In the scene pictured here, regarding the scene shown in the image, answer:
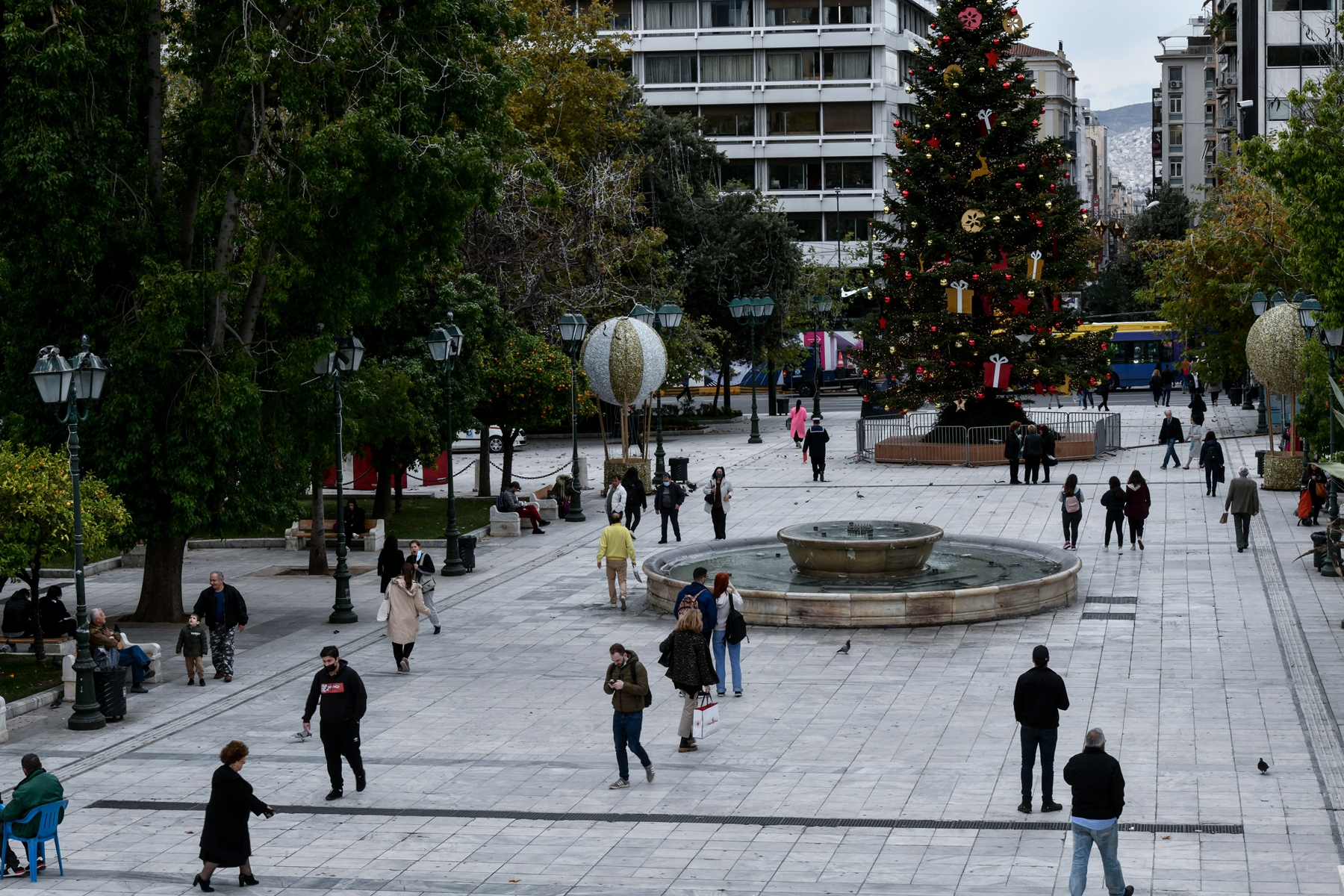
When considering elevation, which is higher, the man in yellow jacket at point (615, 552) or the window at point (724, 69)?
the window at point (724, 69)

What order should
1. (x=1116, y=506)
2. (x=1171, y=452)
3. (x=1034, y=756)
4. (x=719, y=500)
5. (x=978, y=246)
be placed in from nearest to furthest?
(x=1034, y=756)
(x=1116, y=506)
(x=719, y=500)
(x=1171, y=452)
(x=978, y=246)

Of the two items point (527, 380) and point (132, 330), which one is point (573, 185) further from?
point (132, 330)

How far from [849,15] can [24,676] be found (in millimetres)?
73041

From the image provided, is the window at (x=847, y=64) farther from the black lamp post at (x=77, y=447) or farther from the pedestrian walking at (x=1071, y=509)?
the black lamp post at (x=77, y=447)

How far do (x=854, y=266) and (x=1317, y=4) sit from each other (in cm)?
2633

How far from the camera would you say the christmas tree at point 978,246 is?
1569 inches

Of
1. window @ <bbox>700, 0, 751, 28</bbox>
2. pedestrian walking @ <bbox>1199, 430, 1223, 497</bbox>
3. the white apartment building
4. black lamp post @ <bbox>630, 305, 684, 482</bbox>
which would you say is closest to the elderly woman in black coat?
black lamp post @ <bbox>630, 305, 684, 482</bbox>

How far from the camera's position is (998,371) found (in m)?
39.4

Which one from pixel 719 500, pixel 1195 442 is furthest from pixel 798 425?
pixel 719 500

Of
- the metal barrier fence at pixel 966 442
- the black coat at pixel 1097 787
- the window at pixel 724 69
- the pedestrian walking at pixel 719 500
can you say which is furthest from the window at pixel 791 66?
the black coat at pixel 1097 787

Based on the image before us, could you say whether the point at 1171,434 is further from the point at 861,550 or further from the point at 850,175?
the point at 850,175

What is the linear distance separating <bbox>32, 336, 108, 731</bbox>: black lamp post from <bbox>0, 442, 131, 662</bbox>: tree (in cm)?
96

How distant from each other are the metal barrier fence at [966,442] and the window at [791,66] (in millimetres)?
47149

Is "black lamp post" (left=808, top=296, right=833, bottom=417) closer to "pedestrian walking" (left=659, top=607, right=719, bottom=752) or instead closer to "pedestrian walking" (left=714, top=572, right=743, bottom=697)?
"pedestrian walking" (left=714, top=572, right=743, bottom=697)
